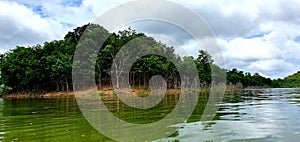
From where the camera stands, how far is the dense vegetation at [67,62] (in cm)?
6438

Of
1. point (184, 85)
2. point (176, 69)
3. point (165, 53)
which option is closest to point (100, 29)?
point (165, 53)

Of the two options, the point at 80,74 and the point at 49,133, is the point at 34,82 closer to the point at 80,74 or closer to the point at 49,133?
the point at 80,74

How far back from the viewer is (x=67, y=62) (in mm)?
64625

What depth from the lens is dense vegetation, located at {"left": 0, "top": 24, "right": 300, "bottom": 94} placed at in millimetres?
64375

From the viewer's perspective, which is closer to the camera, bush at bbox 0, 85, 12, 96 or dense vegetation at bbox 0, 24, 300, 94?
dense vegetation at bbox 0, 24, 300, 94

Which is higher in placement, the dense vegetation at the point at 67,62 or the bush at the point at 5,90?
the dense vegetation at the point at 67,62

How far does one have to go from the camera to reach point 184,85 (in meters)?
89.2

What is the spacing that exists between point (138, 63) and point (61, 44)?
17.8 metres

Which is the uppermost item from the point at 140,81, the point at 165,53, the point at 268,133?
the point at 165,53

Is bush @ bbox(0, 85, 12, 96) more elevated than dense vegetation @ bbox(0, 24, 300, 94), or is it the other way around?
dense vegetation @ bbox(0, 24, 300, 94)

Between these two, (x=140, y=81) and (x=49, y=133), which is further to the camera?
(x=140, y=81)

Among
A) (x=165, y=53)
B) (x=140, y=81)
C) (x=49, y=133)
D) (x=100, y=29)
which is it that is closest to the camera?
(x=49, y=133)

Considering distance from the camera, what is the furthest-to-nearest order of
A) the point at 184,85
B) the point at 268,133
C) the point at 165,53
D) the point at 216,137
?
1. the point at 184,85
2. the point at 165,53
3. the point at 268,133
4. the point at 216,137

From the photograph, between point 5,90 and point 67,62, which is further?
point 5,90
